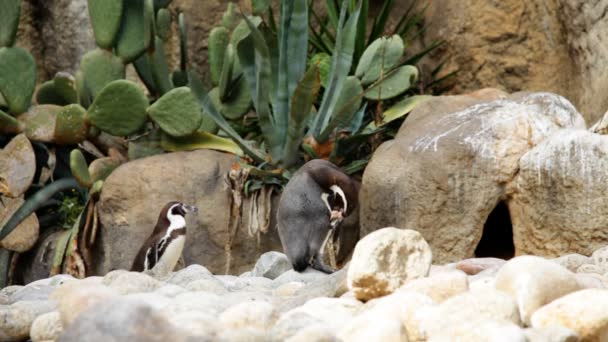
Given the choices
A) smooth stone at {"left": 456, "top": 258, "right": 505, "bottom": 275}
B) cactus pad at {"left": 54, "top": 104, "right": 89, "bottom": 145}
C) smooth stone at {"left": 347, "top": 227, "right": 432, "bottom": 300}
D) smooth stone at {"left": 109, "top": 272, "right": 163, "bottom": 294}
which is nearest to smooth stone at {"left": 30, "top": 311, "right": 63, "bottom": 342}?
smooth stone at {"left": 109, "top": 272, "right": 163, "bottom": 294}

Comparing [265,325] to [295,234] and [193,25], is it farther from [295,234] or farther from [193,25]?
[193,25]

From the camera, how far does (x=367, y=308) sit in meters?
4.18

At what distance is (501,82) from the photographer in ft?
32.6

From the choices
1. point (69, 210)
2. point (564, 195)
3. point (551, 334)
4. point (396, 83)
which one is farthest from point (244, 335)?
point (69, 210)

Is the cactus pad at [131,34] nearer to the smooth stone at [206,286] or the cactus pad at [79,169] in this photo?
the cactus pad at [79,169]

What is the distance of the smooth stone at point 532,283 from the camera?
392 cm

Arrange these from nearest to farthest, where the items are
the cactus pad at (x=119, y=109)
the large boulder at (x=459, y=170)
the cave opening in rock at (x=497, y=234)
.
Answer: the large boulder at (x=459, y=170) < the cave opening in rock at (x=497, y=234) < the cactus pad at (x=119, y=109)

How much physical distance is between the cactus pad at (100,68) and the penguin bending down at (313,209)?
261 centimetres

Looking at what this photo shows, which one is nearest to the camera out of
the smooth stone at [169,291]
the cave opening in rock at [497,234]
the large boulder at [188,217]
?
the smooth stone at [169,291]

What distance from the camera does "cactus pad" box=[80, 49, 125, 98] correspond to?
937 cm

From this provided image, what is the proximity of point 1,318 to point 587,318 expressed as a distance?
84.4 inches

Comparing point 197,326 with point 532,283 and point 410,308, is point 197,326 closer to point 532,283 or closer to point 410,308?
point 410,308

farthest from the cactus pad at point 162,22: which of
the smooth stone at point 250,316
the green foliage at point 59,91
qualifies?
the smooth stone at point 250,316

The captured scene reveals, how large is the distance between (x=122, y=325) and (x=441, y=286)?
1523mm
